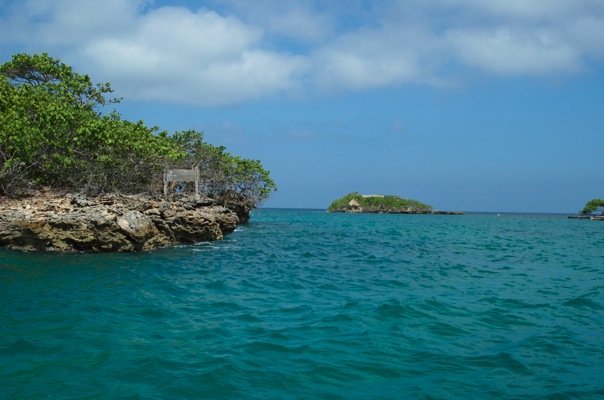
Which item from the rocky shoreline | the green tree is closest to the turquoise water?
the rocky shoreline

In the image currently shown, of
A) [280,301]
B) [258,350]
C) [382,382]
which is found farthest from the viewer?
[280,301]

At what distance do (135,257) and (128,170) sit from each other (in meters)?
13.5

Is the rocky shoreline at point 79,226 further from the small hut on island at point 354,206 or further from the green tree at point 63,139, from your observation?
the small hut on island at point 354,206

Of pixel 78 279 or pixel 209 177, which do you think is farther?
pixel 209 177

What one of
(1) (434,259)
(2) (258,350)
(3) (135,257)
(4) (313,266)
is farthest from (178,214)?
(2) (258,350)

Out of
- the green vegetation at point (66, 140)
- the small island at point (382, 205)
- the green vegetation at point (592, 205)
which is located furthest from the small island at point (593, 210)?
the green vegetation at point (66, 140)

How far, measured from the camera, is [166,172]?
28812 mm

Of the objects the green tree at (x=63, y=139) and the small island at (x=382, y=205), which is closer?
the green tree at (x=63, y=139)

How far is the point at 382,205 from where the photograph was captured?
12975 centimetres

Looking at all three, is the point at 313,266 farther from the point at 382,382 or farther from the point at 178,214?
the point at 382,382

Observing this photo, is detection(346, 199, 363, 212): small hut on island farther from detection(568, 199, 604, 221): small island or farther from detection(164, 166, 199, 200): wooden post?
detection(164, 166, 199, 200): wooden post

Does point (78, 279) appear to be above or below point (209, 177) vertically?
below

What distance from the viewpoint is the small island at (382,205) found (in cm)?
12975

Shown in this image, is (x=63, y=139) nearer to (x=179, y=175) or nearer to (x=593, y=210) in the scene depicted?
(x=179, y=175)
